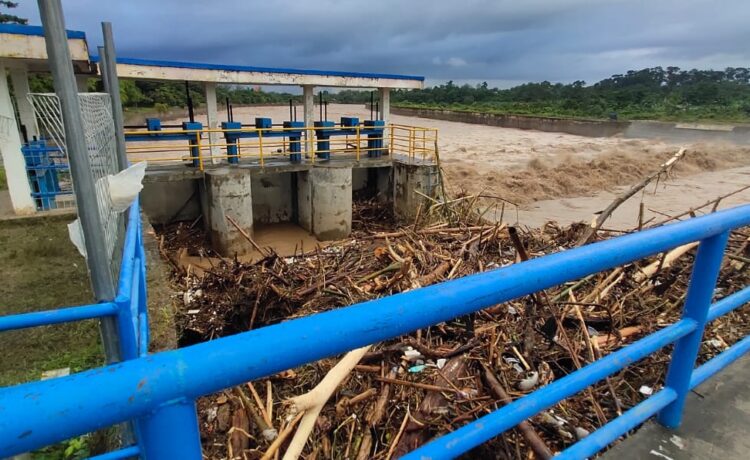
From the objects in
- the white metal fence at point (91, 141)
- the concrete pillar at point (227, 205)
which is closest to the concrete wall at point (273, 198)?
the concrete pillar at point (227, 205)

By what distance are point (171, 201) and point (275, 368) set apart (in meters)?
13.6

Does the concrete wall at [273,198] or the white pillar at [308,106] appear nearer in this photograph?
the concrete wall at [273,198]

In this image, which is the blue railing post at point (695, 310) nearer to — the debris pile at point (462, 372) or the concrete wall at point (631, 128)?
the debris pile at point (462, 372)

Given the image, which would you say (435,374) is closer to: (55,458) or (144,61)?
(55,458)

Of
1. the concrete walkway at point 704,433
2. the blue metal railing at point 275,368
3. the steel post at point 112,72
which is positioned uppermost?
the steel post at point 112,72

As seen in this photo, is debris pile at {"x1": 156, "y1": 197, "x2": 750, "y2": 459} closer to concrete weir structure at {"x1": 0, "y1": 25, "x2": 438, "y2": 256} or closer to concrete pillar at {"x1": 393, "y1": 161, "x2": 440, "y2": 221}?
concrete weir structure at {"x1": 0, "y1": 25, "x2": 438, "y2": 256}

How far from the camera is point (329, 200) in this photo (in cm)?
1373

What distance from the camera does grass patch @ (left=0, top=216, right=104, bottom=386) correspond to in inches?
179

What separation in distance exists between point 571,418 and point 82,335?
4.83 meters

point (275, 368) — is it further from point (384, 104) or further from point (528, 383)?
point (384, 104)

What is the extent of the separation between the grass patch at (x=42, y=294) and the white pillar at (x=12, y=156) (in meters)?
0.41

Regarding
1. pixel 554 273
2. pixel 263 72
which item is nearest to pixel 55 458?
pixel 554 273

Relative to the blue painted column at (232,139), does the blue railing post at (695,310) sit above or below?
above

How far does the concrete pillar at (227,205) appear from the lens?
39.5ft
